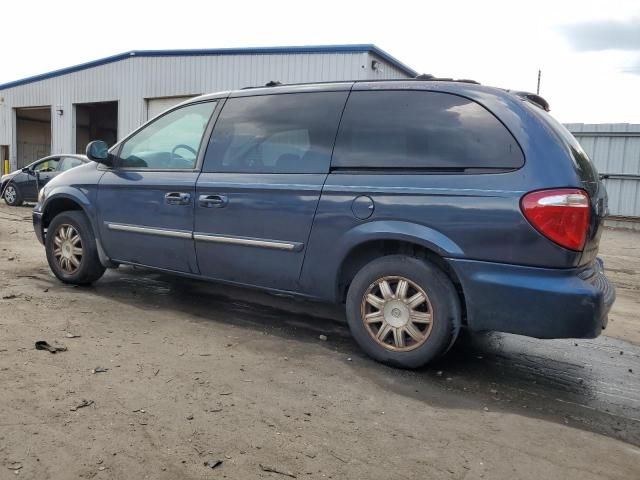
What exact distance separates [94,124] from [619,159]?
24.3 meters

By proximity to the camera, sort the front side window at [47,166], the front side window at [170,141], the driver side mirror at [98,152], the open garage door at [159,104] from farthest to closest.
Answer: the open garage door at [159,104] → the front side window at [47,166] → the driver side mirror at [98,152] → the front side window at [170,141]

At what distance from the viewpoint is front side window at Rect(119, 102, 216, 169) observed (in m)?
4.43

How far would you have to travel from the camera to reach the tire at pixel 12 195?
45.5 feet

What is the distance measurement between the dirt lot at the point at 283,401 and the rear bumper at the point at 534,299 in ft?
1.53

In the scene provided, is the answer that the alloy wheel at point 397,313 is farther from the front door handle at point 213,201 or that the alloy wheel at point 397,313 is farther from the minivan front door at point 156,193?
the minivan front door at point 156,193

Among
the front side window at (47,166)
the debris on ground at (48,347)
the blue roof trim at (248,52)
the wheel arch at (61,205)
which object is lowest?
the debris on ground at (48,347)

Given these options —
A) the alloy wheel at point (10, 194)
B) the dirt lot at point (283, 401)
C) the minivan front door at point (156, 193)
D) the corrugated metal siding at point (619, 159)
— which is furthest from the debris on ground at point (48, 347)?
the corrugated metal siding at point (619, 159)

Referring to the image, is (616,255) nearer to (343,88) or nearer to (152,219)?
(343,88)

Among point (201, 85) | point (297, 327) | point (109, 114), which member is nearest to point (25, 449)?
point (297, 327)

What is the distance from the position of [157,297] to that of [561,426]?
12.0 ft

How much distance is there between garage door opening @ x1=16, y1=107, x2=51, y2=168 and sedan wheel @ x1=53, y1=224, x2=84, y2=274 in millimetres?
24525

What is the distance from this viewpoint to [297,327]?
429 centimetres

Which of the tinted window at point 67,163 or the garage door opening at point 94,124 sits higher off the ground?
the garage door opening at point 94,124

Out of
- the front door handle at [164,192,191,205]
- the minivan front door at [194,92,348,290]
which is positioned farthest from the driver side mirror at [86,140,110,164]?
the minivan front door at [194,92,348,290]
